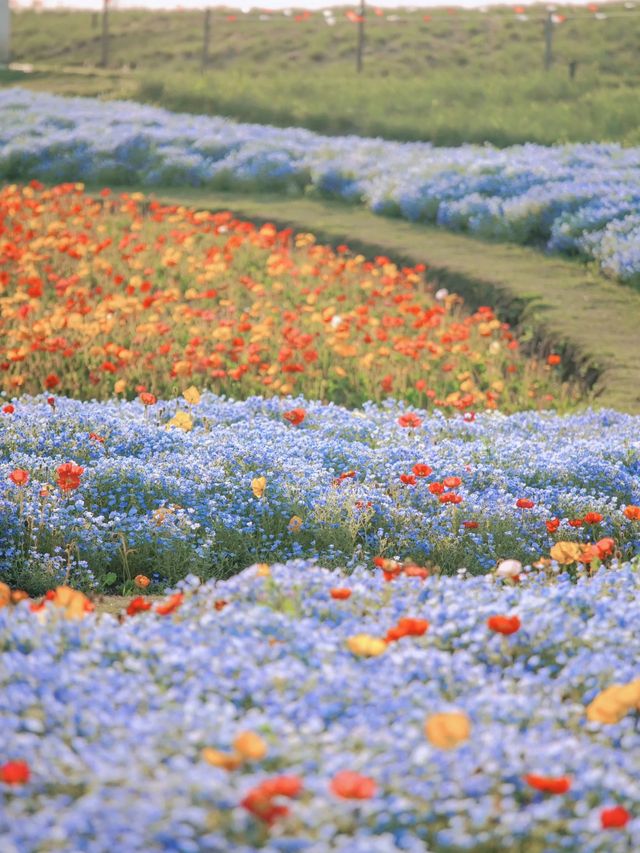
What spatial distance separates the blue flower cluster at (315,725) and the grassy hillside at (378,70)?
15456 mm

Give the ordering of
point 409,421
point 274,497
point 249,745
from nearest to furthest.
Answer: point 249,745 < point 274,497 < point 409,421

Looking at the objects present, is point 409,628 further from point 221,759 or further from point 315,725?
point 221,759

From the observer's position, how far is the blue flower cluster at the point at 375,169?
12.6 meters

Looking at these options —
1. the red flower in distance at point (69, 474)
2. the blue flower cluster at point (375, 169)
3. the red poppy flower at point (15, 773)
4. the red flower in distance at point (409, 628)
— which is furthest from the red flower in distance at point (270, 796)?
the blue flower cluster at point (375, 169)

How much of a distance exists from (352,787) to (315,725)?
1.21 feet

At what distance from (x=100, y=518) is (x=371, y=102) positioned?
1937 centimetres

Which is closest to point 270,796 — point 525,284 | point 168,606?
point 168,606

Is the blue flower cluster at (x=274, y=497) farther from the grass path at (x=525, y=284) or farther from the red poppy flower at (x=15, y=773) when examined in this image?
the red poppy flower at (x=15, y=773)

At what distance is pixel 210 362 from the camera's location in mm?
7809

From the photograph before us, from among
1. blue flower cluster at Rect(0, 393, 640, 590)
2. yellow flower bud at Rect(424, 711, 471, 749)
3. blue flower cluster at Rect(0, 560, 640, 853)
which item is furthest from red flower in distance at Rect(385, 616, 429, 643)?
blue flower cluster at Rect(0, 393, 640, 590)

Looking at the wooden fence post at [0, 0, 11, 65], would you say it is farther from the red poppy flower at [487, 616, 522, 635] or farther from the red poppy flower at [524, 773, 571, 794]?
the red poppy flower at [524, 773, 571, 794]

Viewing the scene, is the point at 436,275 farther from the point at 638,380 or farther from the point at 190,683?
the point at 190,683

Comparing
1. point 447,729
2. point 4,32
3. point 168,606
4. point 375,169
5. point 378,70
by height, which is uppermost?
point 4,32

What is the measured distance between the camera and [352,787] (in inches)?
88.7
